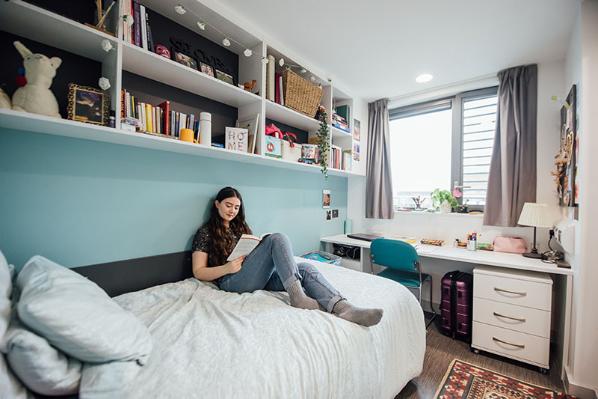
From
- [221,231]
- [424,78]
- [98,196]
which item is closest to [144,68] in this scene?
[98,196]

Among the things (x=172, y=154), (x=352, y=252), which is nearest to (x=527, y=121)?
(x=352, y=252)

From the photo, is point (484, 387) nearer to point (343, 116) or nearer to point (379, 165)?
point (379, 165)

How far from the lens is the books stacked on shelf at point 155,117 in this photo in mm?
1368

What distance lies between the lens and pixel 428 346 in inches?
82.8

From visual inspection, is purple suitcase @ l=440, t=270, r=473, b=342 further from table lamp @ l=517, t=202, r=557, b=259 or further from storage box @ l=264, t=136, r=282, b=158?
storage box @ l=264, t=136, r=282, b=158

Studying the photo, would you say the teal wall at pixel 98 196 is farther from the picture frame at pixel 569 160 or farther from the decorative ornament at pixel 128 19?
the picture frame at pixel 569 160

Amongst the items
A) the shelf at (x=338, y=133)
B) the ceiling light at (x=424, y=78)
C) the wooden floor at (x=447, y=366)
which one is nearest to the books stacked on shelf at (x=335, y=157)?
the shelf at (x=338, y=133)

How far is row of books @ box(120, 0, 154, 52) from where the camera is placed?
1.28m

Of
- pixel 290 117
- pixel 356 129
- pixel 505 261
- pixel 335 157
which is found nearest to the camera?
pixel 505 261

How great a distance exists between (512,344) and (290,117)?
2.47 m

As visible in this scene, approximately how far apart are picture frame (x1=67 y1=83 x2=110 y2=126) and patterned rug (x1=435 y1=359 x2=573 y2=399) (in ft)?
7.89

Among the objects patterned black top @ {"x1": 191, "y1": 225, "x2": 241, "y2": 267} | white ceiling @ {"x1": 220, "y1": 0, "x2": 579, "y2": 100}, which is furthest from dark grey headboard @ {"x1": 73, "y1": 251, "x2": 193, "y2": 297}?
white ceiling @ {"x1": 220, "y1": 0, "x2": 579, "y2": 100}

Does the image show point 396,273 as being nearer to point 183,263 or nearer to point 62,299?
point 183,263

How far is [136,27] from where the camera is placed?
1.35 meters
